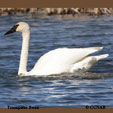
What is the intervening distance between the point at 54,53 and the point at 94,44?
5024 millimetres

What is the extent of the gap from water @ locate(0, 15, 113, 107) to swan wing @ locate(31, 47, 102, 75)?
152 millimetres

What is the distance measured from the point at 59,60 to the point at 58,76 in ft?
1.13

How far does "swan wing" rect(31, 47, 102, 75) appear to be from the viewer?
11461 millimetres

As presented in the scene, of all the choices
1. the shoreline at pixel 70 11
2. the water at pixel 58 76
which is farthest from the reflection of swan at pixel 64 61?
the shoreline at pixel 70 11

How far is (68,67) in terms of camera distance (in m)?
11.5

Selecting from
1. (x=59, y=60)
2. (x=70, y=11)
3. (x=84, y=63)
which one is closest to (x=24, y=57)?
(x=59, y=60)

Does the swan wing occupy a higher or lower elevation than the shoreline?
lower

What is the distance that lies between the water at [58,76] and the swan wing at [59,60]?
152 mm

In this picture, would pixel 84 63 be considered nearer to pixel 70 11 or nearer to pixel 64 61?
pixel 64 61

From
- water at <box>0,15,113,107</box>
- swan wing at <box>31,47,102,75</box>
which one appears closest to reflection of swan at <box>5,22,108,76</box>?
swan wing at <box>31,47,102,75</box>

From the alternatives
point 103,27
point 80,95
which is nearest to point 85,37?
point 103,27

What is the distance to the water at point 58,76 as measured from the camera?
9578mm

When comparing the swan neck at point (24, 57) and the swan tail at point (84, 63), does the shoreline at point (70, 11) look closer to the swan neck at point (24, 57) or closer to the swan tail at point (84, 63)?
the swan neck at point (24, 57)

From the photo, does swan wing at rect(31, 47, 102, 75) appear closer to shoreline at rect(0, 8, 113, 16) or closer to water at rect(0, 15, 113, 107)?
water at rect(0, 15, 113, 107)
